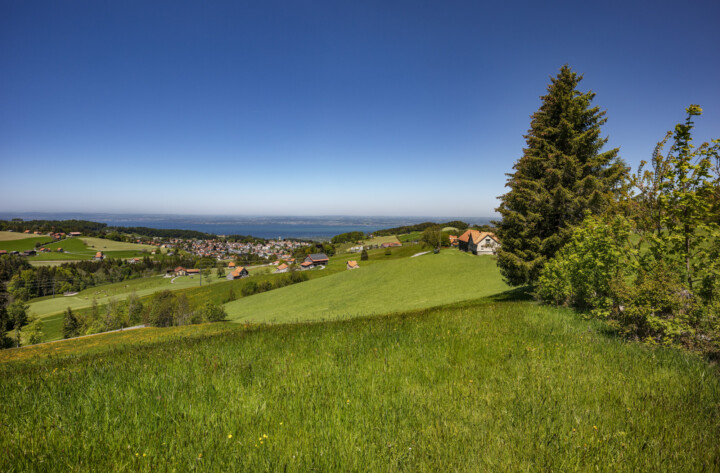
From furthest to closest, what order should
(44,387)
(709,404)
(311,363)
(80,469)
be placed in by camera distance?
1. (311,363)
2. (44,387)
3. (709,404)
4. (80,469)

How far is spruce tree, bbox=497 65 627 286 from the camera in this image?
49.2 feet

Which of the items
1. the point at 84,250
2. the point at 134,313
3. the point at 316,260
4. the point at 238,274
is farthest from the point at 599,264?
the point at 84,250

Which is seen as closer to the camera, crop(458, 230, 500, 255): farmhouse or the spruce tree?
the spruce tree

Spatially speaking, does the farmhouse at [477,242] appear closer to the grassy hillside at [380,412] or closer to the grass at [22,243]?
the grassy hillside at [380,412]

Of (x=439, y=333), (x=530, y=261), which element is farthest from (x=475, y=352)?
(x=530, y=261)

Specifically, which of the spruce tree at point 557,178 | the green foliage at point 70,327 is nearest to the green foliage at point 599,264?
the spruce tree at point 557,178

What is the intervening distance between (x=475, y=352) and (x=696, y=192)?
5150 mm

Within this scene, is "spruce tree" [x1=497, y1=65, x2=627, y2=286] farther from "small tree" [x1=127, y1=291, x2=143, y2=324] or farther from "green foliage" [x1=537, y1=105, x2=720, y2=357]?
"small tree" [x1=127, y1=291, x2=143, y2=324]

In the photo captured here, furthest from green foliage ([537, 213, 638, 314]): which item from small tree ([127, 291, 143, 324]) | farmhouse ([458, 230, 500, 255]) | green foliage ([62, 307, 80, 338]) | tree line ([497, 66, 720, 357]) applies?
small tree ([127, 291, 143, 324])

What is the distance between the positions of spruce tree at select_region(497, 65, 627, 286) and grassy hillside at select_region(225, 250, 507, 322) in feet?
42.2

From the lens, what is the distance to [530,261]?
16328mm

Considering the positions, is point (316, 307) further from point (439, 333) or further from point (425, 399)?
point (425, 399)

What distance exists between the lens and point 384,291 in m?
42.0

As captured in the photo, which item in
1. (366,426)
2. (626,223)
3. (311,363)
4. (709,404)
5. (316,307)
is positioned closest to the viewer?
(366,426)
